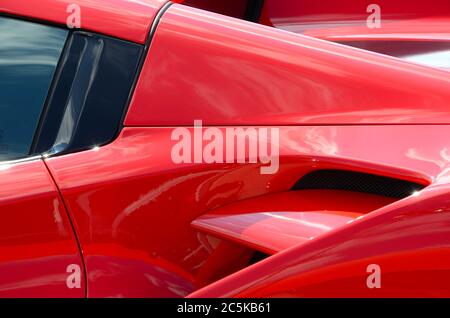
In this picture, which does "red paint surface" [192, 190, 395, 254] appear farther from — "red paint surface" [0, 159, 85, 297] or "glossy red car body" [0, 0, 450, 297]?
"red paint surface" [0, 159, 85, 297]

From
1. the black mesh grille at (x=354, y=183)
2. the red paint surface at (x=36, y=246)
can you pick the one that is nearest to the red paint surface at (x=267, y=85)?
the black mesh grille at (x=354, y=183)

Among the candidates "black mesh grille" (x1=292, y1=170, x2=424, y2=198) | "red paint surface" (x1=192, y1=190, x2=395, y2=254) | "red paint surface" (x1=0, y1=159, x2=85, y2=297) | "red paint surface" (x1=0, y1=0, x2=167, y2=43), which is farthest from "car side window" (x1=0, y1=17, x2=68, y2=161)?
"black mesh grille" (x1=292, y1=170, x2=424, y2=198)

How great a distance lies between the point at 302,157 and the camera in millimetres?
1636

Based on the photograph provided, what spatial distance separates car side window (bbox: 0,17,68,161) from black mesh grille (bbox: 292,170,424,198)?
24.0 inches

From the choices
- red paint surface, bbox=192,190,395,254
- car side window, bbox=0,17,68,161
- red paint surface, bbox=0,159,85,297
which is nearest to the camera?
red paint surface, bbox=192,190,395,254

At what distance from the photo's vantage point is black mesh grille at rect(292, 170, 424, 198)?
1.59 metres

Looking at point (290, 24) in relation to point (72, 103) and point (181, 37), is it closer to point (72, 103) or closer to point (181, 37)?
point (181, 37)

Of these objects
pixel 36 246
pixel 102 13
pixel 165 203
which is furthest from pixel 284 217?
pixel 102 13

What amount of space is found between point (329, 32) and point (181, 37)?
775mm

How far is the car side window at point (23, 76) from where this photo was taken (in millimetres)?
1779

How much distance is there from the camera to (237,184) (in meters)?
1.66

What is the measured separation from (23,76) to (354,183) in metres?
0.79

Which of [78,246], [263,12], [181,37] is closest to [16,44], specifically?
[181,37]

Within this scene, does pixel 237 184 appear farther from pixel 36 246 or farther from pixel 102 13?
pixel 102 13
